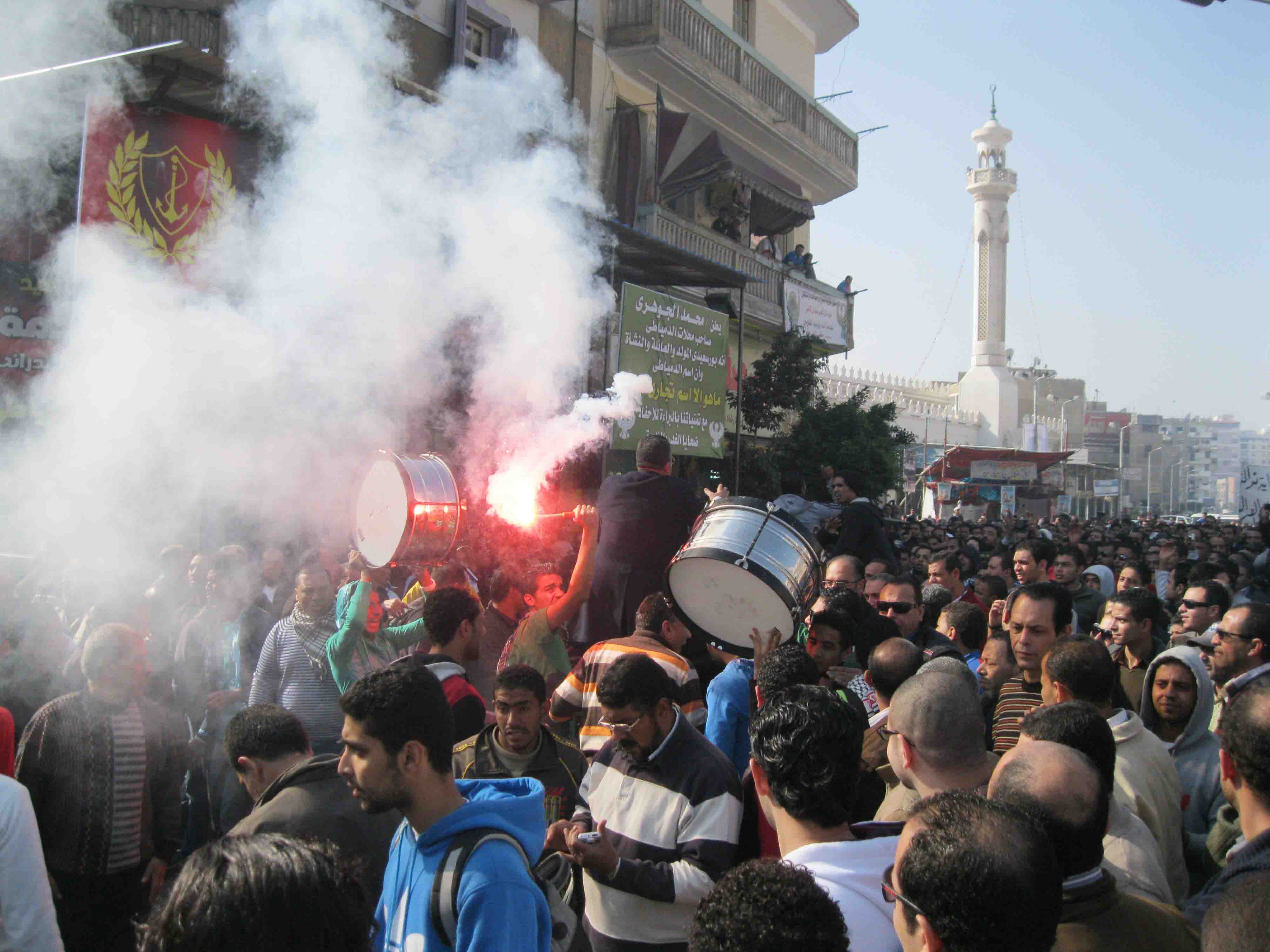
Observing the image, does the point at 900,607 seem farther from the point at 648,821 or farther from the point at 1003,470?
the point at 1003,470

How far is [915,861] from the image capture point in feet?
5.95

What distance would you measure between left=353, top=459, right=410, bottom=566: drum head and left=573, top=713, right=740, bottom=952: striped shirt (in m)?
3.08

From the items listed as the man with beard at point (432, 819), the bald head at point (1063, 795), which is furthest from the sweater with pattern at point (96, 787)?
the bald head at point (1063, 795)

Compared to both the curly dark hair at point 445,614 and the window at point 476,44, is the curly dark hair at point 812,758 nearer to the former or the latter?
the curly dark hair at point 445,614

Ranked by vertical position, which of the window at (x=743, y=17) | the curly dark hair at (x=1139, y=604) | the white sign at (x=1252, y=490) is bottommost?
the curly dark hair at (x=1139, y=604)

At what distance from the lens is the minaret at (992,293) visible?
47.1 metres

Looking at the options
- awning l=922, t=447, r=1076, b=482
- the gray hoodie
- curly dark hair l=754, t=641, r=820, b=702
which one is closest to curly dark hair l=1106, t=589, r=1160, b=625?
the gray hoodie

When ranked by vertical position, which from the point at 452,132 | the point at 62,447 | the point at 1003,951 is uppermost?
the point at 452,132

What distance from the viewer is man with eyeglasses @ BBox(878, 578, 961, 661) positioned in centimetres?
562

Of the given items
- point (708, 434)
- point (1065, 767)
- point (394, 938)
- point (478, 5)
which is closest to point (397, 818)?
point (394, 938)

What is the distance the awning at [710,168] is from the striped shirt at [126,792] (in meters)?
13.6

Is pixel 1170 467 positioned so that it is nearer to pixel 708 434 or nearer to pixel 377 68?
pixel 708 434

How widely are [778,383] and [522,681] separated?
49.0 ft

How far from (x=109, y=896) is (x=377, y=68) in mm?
7762
